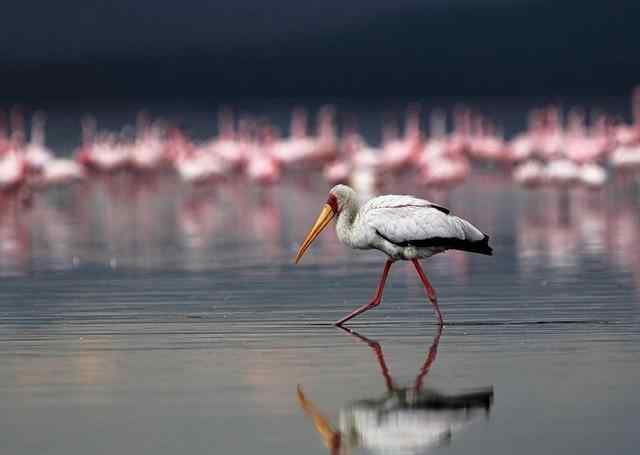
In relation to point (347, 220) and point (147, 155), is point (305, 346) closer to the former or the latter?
point (347, 220)

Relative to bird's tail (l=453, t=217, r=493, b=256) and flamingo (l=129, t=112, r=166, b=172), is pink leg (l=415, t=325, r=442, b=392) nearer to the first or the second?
bird's tail (l=453, t=217, r=493, b=256)

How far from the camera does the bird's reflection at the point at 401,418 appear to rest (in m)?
8.05

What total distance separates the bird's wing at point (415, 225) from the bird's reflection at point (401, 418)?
251cm

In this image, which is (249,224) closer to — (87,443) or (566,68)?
(87,443)

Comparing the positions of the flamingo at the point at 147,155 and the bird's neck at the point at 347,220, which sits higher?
the flamingo at the point at 147,155

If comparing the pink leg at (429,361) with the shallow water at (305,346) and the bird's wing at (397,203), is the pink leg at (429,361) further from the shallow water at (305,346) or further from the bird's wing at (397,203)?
the bird's wing at (397,203)

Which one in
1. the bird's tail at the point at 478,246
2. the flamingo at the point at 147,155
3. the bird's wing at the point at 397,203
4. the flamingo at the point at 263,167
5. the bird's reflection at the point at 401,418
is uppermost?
the flamingo at the point at 147,155

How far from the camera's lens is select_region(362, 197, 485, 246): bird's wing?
12172 millimetres

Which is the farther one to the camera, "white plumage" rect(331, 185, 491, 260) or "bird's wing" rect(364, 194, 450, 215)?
"bird's wing" rect(364, 194, 450, 215)

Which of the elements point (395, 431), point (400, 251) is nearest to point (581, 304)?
point (400, 251)

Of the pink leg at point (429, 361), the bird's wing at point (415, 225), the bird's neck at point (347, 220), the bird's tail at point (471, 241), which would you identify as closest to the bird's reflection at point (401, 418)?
the pink leg at point (429, 361)

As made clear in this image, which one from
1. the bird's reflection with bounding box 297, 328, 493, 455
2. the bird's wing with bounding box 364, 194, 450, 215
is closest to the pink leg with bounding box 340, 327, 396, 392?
the bird's reflection with bounding box 297, 328, 493, 455

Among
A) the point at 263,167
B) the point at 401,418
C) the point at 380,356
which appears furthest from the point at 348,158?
the point at 401,418

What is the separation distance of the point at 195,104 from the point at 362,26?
1997cm
